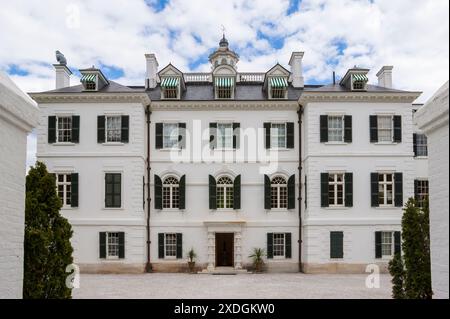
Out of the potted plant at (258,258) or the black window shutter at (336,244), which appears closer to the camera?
the black window shutter at (336,244)

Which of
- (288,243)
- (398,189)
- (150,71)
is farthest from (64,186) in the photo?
(398,189)

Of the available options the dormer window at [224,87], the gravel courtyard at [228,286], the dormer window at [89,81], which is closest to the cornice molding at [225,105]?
the dormer window at [224,87]

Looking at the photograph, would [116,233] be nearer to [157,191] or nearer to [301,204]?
[157,191]

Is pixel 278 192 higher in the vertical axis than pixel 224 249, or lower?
higher

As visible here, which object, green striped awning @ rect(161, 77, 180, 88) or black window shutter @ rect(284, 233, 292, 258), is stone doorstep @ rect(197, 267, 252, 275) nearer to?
black window shutter @ rect(284, 233, 292, 258)

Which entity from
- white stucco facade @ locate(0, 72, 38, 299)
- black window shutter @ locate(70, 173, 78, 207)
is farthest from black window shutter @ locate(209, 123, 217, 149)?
white stucco facade @ locate(0, 72, 38, 299)

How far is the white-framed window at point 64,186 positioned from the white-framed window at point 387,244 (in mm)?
16424

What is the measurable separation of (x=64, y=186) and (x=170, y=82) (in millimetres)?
8020

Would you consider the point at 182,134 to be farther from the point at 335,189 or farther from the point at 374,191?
the point at 374,191

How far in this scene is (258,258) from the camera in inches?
972

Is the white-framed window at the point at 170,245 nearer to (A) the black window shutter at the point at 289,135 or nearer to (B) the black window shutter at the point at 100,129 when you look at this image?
(B) the black window shutter at the point at 100,129

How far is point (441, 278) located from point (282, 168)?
19842 millimetres

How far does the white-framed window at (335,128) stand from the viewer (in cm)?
2491

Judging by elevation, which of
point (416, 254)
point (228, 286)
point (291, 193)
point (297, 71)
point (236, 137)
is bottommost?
point (228, 286)
